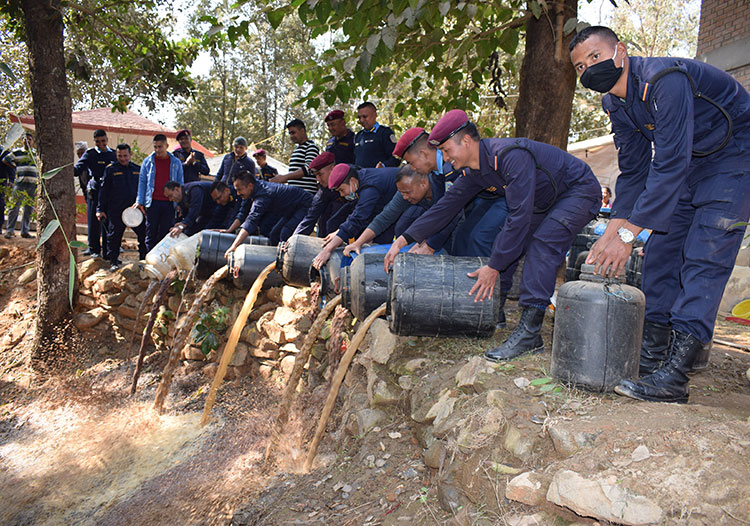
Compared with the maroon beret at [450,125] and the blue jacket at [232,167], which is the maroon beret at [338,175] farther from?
the blue jacket at [232,167]

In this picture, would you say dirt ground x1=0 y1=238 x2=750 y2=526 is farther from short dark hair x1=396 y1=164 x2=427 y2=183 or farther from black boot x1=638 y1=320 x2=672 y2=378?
short dark hair x1=396 y1=164 x2=427 y2=183

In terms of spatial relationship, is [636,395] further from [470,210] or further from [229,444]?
[229,444]

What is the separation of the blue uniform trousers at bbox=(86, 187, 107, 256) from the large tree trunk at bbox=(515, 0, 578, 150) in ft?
20.1

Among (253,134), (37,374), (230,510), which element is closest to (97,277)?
(37,374)

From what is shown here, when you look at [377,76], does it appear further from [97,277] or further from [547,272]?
[97,277]

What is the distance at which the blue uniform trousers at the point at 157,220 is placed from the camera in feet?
24.5

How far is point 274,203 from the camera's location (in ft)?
20.7

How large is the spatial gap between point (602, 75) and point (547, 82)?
9.36ft

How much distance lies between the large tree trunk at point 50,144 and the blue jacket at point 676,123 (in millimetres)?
6413

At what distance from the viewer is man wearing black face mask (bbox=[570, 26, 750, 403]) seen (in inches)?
92.9

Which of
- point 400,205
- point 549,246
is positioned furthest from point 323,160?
point 549,246

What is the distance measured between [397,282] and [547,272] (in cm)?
89

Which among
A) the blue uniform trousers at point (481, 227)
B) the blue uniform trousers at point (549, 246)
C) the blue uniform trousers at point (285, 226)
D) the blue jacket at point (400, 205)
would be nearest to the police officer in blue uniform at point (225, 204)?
the blue uniform trousers at point (285, 226)

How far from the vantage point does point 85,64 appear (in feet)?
21.0
